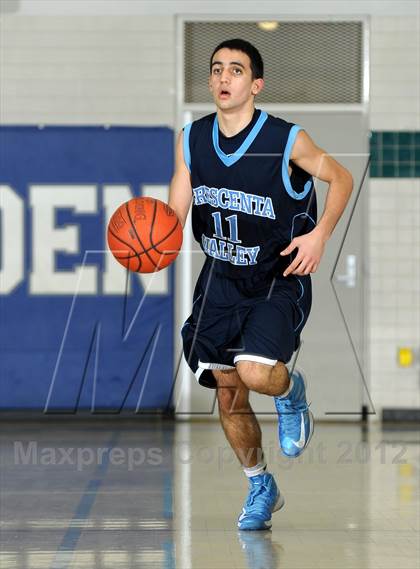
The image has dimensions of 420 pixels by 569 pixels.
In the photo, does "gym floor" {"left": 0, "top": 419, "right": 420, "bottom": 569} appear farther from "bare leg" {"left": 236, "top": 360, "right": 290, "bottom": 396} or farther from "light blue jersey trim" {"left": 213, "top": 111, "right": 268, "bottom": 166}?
"light blue jersey trim" {"left": 213, "top": 111, "right": 268, "bottom": 166}

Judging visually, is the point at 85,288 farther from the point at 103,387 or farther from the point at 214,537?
the point at 214,537

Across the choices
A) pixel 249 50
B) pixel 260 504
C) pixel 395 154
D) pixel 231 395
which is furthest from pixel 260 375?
pixel 395 154

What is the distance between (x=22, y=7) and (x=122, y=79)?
92 centimetres

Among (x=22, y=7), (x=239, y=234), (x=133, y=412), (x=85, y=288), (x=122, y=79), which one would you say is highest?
(x=22, y=7)

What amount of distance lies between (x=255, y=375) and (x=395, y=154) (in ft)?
15.7

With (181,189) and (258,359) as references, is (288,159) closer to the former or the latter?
(181,189)

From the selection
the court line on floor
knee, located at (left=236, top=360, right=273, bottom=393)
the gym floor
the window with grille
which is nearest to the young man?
knee, located at (left=236, top=360, right=273, bottom=393)

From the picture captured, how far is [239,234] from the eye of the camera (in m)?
4.57

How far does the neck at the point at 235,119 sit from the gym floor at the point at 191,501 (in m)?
1.59

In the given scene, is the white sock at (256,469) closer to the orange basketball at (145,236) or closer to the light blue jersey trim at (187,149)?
the orange basketball at (145,236)

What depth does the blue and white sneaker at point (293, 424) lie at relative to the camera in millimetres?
4621

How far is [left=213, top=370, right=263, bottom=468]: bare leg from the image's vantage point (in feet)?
15.3

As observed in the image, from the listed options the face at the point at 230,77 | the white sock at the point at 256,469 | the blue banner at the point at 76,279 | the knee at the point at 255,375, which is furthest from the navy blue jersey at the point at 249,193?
the blue banner at the point at 76,279

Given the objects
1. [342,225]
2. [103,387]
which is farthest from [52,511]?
[342,225]
